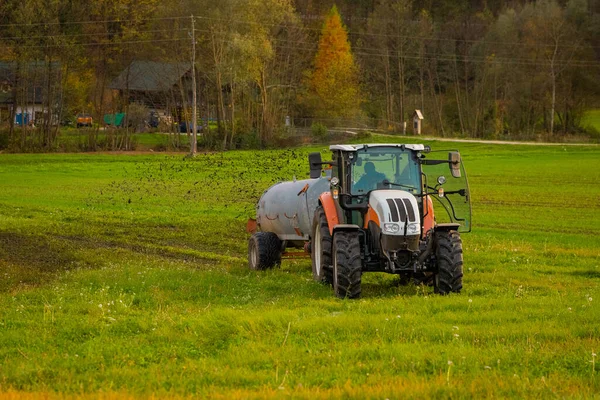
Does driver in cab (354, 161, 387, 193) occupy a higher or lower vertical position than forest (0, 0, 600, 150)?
lower

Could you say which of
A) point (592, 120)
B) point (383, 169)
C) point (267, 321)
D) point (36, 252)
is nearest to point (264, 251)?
point (383, 169)

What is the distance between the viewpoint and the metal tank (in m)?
20.0

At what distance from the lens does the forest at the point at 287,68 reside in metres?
80.7

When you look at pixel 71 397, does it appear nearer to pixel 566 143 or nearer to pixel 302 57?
pixel 566 143

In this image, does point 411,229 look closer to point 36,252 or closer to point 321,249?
point 321,249

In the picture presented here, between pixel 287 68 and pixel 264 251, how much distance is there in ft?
250

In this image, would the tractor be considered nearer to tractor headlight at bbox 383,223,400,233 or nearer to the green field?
tractor headlight at bbox 383,223,400,233

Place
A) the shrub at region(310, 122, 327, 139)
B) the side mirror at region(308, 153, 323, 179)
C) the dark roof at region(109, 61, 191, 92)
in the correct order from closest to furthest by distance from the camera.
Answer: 1. the side mirror at region(308, 153, 323, 179)
2. the dark roof at region(109, 61, 191, 92)
3. the shrub at region(310, 122, 327, 139)

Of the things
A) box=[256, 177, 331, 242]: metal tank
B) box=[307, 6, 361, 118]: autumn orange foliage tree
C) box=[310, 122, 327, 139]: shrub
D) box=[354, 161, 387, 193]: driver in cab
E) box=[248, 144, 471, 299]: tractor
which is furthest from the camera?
box=[307, 6, 361, 118]: autumn orange foliage tree

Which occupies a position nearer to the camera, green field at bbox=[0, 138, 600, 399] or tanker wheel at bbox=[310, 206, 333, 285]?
green field at bbox=[0, 138, 600, 399]

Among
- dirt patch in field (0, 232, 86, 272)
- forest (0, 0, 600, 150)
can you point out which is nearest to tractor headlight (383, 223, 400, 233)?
dirt patch in field (0, 232, 86, 272)

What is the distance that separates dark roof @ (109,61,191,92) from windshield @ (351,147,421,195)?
232 feet

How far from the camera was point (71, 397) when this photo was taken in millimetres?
9297

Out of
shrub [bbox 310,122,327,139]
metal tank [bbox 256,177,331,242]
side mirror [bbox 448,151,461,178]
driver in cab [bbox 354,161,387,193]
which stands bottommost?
metal tank [bbox 256,177,331,242]
